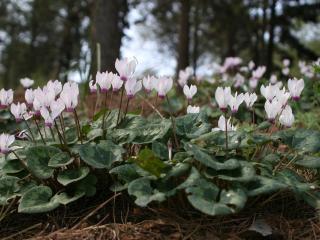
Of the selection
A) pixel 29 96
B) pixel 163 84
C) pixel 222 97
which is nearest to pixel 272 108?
pixel 222 97

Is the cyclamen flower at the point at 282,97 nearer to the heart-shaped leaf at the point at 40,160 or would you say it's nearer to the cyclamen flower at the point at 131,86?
the cyclamen flower at the point at 131,86

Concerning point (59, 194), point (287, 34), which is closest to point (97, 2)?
point (59, 194)

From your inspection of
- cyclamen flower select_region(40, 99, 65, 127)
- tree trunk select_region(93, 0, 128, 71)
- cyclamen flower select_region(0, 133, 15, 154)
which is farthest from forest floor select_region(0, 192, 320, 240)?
tree trunk select_region(93, 0, 128, 71)

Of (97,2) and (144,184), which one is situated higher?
(97,2)

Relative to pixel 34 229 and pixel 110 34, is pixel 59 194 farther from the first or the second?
pixel 110 34

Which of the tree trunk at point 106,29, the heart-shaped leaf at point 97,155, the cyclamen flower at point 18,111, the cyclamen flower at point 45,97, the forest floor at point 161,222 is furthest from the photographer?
the tree trunk at point 106,29

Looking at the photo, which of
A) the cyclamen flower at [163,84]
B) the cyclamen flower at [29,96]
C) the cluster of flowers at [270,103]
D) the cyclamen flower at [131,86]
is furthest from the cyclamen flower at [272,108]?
the cyclamen flower at [29,96]

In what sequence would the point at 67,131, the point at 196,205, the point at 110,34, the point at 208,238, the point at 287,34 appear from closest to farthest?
1. the point at 196,205
2. the point at 208,238
3. the point at 67,131
4. the point at 110,34
5. the point at 287,34

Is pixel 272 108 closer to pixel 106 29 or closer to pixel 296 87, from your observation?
pixel 296 87
